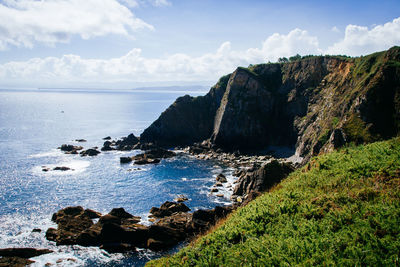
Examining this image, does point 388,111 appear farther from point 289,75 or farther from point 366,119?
point 289,75

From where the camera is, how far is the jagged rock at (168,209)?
43312 mm

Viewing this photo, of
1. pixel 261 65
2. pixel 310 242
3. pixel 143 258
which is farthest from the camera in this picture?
pixel 261 65

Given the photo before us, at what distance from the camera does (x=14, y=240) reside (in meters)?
35.2

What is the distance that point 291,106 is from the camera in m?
92.2

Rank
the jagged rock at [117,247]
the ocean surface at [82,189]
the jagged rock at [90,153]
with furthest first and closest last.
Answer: the jagged rock at [90,153] → the ocean surface at [82,189] → the jagged rock at [117,247]

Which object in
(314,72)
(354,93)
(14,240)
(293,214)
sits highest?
(314,72)

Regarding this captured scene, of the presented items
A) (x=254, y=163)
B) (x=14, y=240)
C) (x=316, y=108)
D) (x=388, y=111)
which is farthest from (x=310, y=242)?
(x=316, y=108)

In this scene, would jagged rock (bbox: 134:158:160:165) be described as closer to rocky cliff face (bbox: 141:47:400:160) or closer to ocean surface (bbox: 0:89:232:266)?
ocean surface (bbox: 0:89:232:266)

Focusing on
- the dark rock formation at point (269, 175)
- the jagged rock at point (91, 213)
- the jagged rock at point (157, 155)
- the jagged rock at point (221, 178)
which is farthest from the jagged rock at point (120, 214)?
the jagged rock at point (157, 155)

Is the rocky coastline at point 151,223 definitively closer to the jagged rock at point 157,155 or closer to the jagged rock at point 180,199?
the jagged rock at point 180,199

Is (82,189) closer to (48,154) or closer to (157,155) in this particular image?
(157,155)

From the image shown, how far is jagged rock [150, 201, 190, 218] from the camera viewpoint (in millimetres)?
43312

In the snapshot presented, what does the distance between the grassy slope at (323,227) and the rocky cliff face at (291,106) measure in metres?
35.0

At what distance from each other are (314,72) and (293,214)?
84296mm
